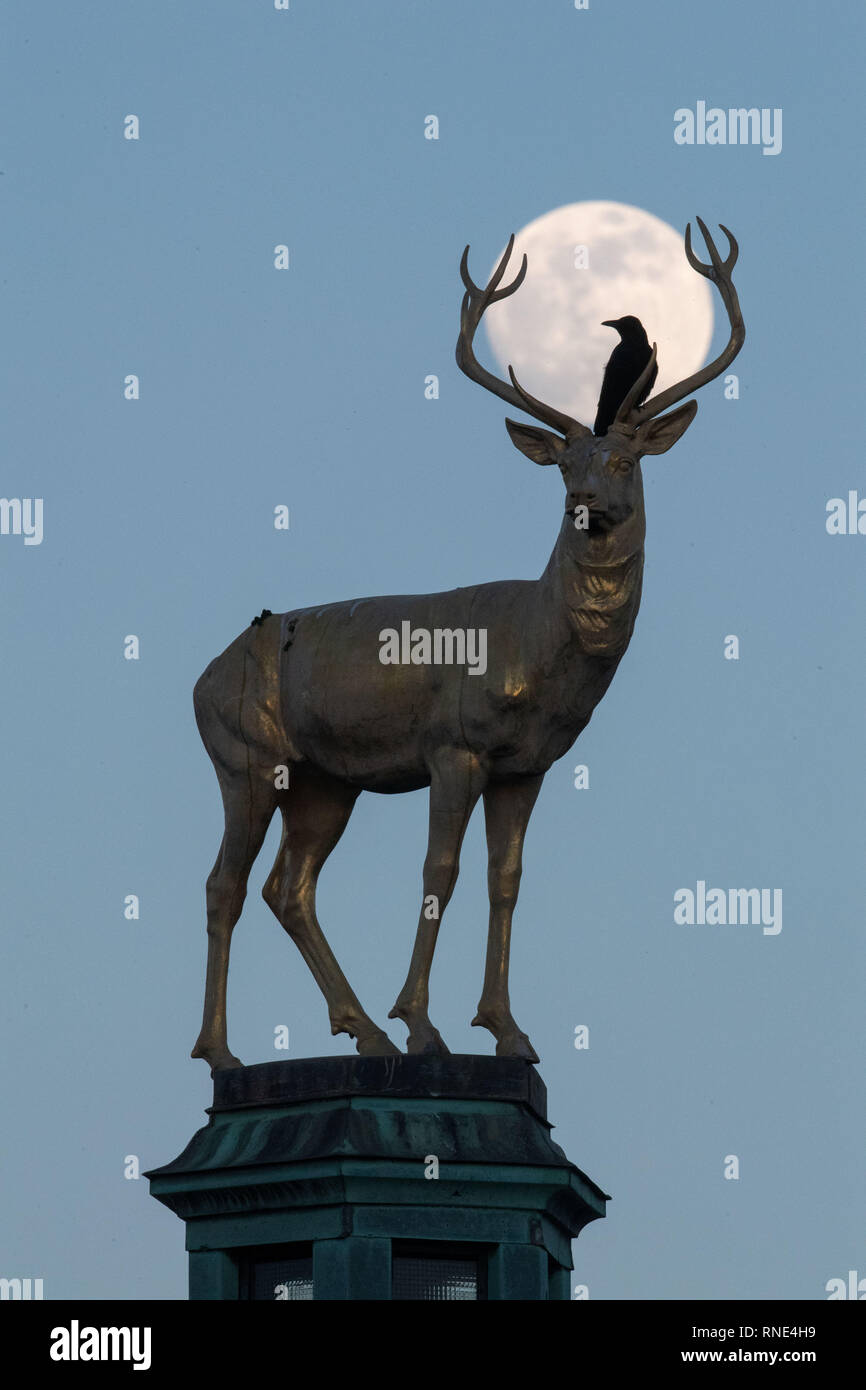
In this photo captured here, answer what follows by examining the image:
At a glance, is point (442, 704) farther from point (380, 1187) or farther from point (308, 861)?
point (380, 1187)

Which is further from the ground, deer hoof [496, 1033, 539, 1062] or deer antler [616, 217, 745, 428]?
deer antler [616, 217, 745, 428]

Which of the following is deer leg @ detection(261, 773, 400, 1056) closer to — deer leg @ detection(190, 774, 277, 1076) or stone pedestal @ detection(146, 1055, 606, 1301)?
deer leg @ detection(190, 774, 277, 1076)

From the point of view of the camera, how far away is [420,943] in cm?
2448

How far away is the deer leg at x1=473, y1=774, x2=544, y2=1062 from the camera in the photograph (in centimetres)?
2498

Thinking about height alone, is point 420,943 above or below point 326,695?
below

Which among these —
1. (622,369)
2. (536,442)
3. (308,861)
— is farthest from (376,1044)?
(622,369)

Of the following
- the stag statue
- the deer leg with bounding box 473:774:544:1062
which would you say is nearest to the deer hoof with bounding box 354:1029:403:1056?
the stag statue

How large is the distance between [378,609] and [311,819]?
1.83 metres

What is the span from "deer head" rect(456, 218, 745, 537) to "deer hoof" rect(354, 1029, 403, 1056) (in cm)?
424

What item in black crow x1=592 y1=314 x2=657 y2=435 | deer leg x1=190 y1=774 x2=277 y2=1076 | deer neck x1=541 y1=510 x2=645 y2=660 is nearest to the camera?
deer neck x1=541 y1=510 x2=645 y2=660

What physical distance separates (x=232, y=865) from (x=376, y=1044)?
1910mm
